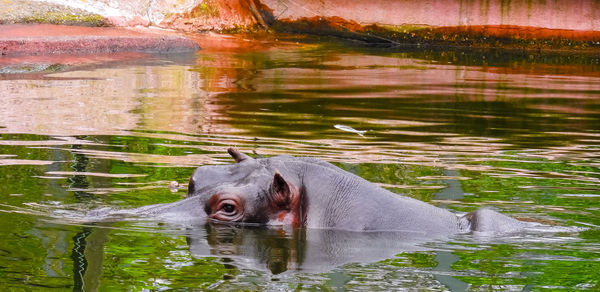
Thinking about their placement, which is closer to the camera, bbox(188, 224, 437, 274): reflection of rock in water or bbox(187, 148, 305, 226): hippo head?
bbox(188, 224, 437, 274): reflection of rock in water

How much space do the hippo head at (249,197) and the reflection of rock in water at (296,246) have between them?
5 centimetres

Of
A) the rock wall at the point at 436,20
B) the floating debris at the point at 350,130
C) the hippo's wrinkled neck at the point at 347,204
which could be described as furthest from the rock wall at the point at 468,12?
the hippo's wrinkled neck at the point at 347,204

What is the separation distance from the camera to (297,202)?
5.02m

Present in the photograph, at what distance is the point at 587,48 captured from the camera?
64.2ft

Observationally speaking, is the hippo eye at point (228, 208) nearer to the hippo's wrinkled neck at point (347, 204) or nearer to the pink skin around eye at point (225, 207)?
the pink skin around eye at point (225, 207)

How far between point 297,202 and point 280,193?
0.48ft

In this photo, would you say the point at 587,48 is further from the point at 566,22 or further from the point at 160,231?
the point at 160,231

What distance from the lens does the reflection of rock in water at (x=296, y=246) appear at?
449 centimetres

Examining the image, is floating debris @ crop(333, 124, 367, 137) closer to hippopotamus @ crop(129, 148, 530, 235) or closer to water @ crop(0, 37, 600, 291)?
water @ crop(0, 37, 600, 291)

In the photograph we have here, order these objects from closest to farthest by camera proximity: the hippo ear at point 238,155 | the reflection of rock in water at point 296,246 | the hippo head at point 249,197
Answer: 1. the reflection of rock in water at point 296,246
2. the hippo head at point 249,197
3. the hippo ear at point 238,155

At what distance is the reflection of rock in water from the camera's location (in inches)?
177

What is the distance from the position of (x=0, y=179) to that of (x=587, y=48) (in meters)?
15.2

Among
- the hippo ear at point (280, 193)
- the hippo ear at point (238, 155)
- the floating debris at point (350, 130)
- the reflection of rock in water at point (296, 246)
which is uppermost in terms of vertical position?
the hippo ear at point (238, 155)

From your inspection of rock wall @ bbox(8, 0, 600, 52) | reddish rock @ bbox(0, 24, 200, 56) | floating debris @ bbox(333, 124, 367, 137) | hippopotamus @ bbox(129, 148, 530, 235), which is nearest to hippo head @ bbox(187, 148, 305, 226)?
hippopotamus @ bbox(129, 148, 530, 235)
